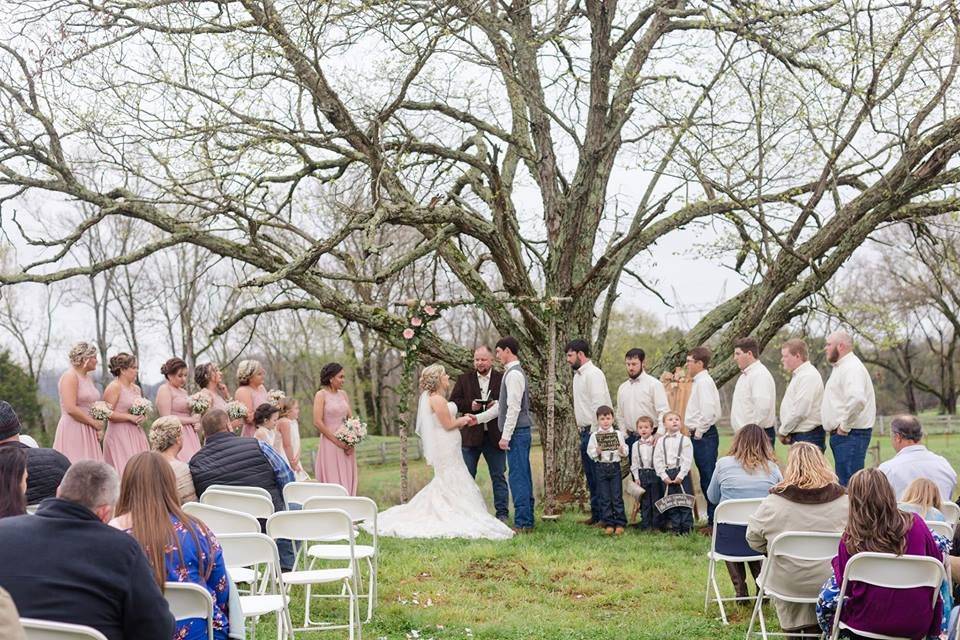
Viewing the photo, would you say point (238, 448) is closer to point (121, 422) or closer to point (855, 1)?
point (121, 422)

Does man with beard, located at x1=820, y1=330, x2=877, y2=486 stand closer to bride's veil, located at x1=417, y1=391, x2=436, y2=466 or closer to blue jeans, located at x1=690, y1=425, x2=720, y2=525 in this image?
blue jeans, located at x1=690, y1=425, x2=720, y2=525

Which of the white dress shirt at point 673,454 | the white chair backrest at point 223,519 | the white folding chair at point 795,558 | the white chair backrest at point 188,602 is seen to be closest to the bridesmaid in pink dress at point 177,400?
the white chair backrest at point 223,519

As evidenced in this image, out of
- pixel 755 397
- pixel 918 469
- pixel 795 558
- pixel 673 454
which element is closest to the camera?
pixel 795 558

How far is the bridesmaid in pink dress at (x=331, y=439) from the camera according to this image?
1012 cm

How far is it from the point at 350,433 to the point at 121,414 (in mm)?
2236

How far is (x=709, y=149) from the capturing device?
1146 centimetres

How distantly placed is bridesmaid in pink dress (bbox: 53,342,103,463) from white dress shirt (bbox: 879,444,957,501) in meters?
6.96

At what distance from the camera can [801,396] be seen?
9.27 meters

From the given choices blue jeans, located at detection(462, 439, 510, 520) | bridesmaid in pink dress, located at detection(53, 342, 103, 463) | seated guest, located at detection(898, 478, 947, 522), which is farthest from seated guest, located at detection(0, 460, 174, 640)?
blue jeans, located at detection(462, 439, 510, 520)

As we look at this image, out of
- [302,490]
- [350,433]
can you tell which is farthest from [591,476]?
[302,490]

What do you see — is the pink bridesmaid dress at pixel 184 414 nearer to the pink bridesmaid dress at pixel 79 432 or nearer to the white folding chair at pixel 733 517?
the pink bridesmaid dress at pixel 79 432

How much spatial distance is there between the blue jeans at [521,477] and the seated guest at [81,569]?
7392 mm

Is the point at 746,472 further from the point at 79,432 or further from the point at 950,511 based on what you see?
the point at 79,432

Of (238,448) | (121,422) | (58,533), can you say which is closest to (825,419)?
(238,448)
